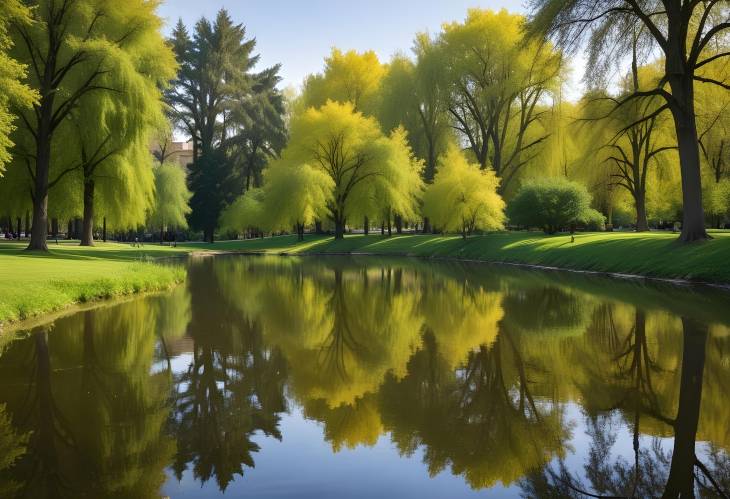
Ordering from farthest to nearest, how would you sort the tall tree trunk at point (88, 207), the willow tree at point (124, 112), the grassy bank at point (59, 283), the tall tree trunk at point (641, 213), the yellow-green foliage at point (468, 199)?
the yellow-green foliage at point (468, 199), the tall tree trunk at point (641, 213), the tall tree trunk at point (88, 207), the willow tree at point (124, 112), the grassy bank at point (59, 283)

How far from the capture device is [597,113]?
3200 cm

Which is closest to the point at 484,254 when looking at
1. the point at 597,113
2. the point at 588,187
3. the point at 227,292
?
the point at 588,187

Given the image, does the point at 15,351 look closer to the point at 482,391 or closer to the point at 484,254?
the point at 482,391

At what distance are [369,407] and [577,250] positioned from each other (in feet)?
88.2

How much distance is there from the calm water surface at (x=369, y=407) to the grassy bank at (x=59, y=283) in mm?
1008

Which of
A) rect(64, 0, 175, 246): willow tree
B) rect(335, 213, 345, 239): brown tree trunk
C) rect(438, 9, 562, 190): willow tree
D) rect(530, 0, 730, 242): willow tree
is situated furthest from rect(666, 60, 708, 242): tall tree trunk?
rect(335, 213, 345, 239): brown tree trunk

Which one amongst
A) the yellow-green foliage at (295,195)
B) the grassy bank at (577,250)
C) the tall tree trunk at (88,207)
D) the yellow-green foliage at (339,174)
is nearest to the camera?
the grassy bank at (577,250)

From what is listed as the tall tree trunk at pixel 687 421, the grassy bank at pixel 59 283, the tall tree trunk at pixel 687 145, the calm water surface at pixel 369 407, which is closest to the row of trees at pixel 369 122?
the tall tree trunk at pixel 687 145

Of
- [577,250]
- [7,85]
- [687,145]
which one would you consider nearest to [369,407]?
[7,85]

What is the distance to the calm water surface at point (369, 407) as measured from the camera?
5.08m

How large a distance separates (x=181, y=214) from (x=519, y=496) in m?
60.9

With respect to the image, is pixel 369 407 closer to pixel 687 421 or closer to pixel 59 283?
Result: pixel 687 421

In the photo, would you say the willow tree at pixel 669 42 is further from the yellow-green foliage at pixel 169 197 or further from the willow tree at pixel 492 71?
the yellow-green foliage at pixel 169 197

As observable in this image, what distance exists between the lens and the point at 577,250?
3152cm
